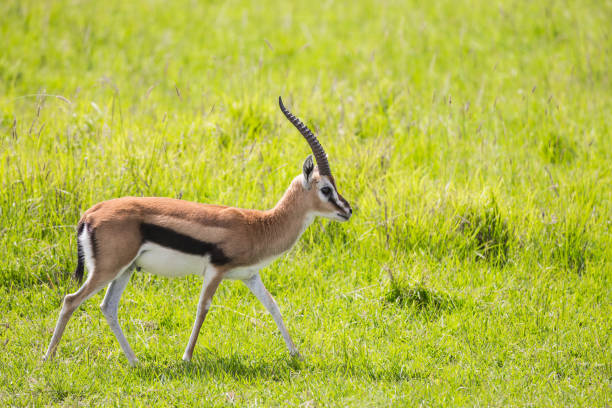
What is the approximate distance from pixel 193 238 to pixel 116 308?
87cm

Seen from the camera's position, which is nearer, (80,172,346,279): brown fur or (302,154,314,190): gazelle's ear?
(80,172,346,279): brown fur

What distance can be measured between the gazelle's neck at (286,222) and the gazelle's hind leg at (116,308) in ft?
3.37

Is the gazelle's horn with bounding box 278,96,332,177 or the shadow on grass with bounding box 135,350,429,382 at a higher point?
the gazelle's horn with bounding box 278,96,332,177

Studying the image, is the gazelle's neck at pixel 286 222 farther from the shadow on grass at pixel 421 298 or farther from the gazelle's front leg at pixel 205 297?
the shadow on grass at pixel 421 298

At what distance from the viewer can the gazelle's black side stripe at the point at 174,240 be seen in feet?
16.1

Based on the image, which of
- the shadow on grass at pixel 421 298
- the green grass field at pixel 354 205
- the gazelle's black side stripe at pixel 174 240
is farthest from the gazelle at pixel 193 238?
the shadow on grass at pixel 421 298

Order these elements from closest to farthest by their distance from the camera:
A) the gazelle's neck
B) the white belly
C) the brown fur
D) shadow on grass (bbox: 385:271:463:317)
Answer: the brown fur < the white belly < the gazelle's neck < shadow on grass (bbox: 385:271:463:317)

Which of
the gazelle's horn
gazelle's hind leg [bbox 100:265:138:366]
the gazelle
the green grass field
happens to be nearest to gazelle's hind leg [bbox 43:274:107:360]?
the gazelle

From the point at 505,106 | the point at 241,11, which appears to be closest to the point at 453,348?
the point at 505,106

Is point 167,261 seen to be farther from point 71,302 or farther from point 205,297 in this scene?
point 71,302

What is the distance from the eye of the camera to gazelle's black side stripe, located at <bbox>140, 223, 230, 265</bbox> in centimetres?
492

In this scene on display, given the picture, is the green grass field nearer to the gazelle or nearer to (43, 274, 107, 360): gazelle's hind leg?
(43, 274, 107, 360): gazelle's hind leg

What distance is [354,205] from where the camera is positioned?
7.11m

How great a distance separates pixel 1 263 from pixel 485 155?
16.7 ft
